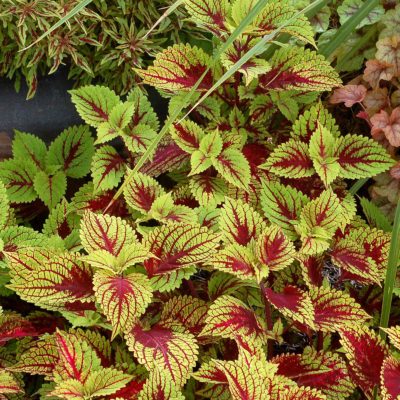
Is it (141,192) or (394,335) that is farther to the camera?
(141,192)

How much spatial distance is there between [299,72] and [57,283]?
2.46ft

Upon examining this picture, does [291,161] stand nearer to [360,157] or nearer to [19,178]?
[360,157]

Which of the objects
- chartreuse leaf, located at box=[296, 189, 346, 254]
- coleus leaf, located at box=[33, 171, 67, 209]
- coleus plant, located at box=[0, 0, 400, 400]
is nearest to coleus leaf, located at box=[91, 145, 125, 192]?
coleus plant, located at box=[0, 0, 400, 400]

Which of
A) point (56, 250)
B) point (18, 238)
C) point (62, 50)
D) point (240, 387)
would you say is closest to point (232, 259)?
point (240, 387)

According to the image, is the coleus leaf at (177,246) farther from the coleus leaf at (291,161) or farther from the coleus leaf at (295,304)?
the coleus leaf at (291,161)

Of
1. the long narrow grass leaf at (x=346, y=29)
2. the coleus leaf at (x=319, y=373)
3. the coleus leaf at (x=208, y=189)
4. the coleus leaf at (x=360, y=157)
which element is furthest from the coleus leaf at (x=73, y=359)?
the long narrow grass leaf at (x=346, y=29)

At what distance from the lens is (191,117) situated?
1.92 metres

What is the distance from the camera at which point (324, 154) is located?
64.6 inches

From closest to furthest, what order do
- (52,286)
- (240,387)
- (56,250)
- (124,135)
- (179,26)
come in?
(240,387) → (52,286) → (56,250) → (124,135) → (179,26)

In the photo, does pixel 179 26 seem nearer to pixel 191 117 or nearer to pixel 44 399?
pixel 191 117

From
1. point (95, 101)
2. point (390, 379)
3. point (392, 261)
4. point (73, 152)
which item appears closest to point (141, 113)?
point (95, 101)

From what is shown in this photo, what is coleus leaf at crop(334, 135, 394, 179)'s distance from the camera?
5.30 feet

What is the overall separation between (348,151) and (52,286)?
76cm

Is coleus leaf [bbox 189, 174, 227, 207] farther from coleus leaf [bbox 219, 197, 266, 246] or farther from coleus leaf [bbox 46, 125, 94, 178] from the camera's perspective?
coleus leaf [bbox 46, 125, 94, 178]
